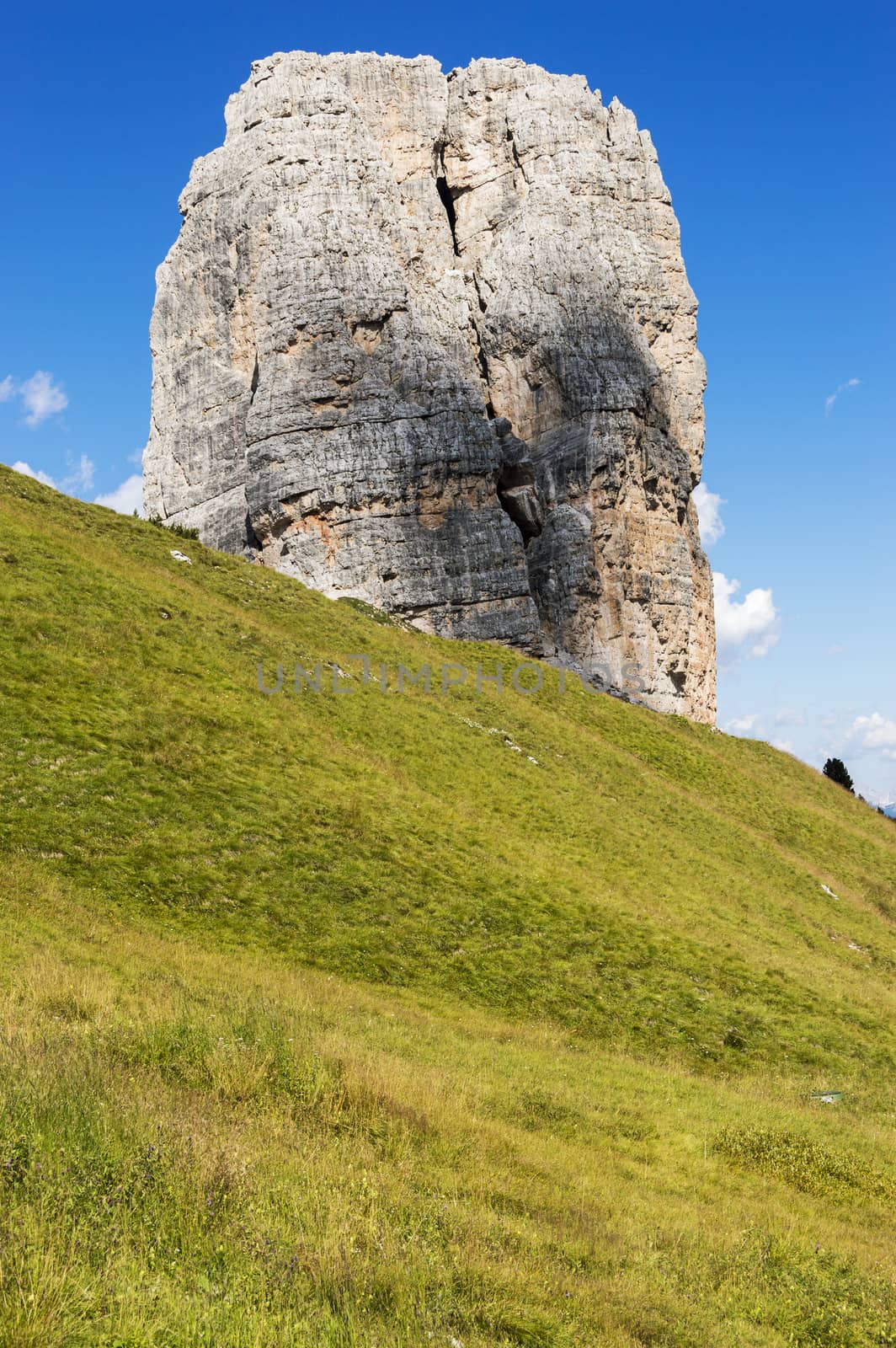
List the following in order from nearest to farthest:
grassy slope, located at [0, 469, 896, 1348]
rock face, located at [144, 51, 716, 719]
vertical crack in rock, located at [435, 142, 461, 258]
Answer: grassy slope, located at [0, 469, 896, 1348] → rock face, located at [144, 51, 716, 719] → vertical crack in rock, located at [435, 142, 461, 258]

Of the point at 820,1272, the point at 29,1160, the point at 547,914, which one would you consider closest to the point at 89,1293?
the point at 29,1160

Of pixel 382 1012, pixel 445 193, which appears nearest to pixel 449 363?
pixel 445 193

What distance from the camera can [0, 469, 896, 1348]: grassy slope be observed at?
7.33m

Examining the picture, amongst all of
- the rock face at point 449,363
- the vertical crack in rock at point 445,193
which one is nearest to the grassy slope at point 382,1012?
the rock face at point 449,363

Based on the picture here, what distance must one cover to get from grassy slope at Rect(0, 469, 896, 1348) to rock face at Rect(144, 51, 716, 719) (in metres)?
33.5

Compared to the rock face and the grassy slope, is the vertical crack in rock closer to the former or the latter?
the rock face

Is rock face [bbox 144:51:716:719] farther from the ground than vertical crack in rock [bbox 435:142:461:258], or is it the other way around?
vertical crack in rock [bbox 435:142:461:258]

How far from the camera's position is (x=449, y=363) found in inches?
3319

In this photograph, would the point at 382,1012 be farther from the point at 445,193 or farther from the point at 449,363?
the point at 445,193

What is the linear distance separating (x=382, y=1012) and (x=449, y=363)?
75.4 metres

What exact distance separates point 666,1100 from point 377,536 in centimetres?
6623

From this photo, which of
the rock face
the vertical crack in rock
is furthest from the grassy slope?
the vertical crack in rock

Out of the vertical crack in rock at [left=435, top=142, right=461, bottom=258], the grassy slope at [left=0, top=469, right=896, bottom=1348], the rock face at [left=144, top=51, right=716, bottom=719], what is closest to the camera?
the grassy slope at [left=0, top=469, right=896, bottom=1348]

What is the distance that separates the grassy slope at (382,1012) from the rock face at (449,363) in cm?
3347
